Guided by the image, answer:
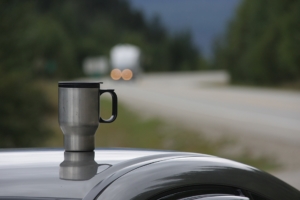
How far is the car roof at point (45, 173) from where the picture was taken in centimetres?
201

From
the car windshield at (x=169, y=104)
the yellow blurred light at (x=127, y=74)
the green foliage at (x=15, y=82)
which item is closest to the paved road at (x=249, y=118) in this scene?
A: the car windshield at (x=169, y=104)

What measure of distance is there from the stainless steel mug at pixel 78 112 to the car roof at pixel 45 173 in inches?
2.6

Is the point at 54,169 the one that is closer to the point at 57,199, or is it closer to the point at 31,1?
the point at 57,199

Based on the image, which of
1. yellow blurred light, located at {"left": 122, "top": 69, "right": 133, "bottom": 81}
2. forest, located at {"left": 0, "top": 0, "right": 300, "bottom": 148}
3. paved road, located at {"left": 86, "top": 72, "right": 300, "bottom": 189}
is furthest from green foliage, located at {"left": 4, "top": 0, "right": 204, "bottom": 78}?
paved road, located at {"left": 86, "top": 72, "right": 300, "bottom": 189}

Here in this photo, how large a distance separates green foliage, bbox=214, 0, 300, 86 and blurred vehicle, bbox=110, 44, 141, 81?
24.8 ft

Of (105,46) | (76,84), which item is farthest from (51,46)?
(105,46)

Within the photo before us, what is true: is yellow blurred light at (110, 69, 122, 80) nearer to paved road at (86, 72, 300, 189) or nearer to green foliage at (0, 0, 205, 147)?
green foliage at (0, 0, 205, 147)

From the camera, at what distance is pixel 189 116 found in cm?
2178

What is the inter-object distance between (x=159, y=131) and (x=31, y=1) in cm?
505

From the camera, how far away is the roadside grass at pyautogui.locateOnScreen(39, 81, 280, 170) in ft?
43.7

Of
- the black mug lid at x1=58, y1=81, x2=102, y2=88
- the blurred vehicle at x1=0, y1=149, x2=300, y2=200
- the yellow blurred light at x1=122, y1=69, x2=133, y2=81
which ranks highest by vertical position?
the yellow blurred light at x1=122, y1=69, x2=133, y2=81

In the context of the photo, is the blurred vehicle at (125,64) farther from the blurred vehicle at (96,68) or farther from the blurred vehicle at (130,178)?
the blurred vehicle at (130,178)

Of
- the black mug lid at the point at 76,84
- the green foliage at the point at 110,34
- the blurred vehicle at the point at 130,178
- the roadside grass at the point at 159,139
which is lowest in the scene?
the roadside grass at the point at 159,139

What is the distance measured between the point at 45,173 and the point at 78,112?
0.44 meters
